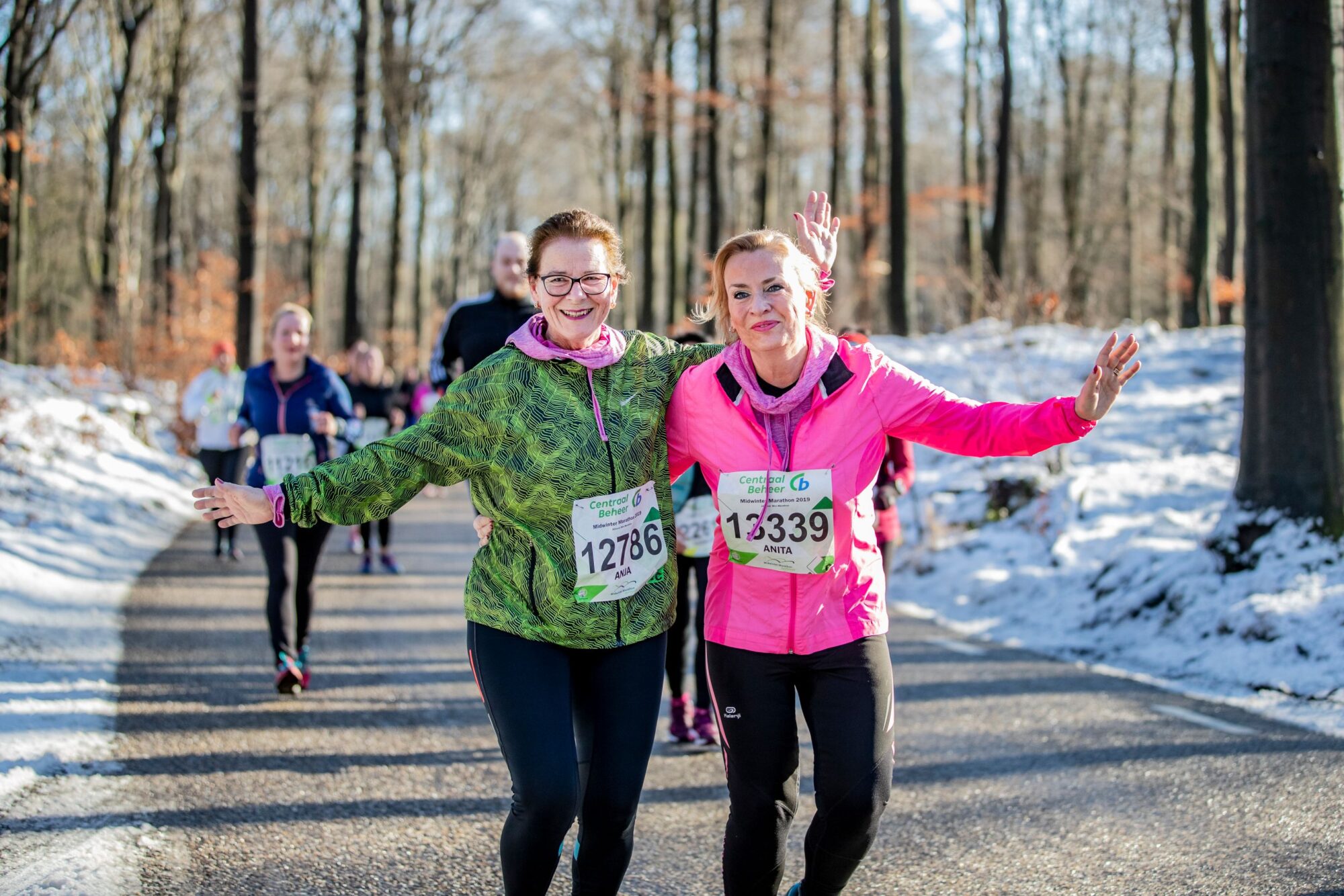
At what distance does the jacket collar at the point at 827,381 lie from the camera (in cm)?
321

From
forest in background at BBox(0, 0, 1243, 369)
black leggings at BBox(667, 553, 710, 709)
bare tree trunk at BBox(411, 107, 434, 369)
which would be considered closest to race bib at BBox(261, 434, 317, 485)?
black leggings at BBox(667, 553, 710, 709)

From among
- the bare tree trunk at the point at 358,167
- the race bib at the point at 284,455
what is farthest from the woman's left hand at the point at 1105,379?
the bare tree trunk at the point at 358,167

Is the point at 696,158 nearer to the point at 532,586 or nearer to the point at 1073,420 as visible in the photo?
the point at 1073,420

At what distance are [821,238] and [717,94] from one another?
20314 millimetres

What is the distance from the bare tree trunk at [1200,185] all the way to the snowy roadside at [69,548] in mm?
→ 17821

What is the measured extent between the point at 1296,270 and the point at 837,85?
19.1m

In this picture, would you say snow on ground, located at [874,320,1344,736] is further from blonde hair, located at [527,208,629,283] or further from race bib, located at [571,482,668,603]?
blonde hair, located at [527,208,629,283]

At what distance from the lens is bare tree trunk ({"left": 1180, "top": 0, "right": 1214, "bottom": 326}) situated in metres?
20.4

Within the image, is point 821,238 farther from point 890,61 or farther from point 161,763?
point 890,61

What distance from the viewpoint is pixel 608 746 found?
10.2 feet

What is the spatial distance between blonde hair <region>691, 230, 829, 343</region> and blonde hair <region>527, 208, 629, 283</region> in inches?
12.2

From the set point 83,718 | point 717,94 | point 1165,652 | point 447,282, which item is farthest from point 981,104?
point 83,718

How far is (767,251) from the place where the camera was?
128 inches

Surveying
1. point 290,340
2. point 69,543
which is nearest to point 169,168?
point 69,543
